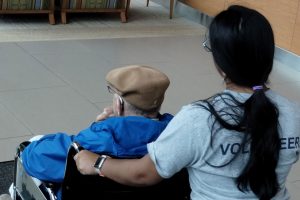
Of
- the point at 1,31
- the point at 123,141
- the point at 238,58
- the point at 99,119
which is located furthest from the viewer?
the point at 1,31

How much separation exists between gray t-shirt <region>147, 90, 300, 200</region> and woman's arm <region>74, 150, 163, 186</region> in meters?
0.04

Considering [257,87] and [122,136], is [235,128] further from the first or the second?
[122,136]

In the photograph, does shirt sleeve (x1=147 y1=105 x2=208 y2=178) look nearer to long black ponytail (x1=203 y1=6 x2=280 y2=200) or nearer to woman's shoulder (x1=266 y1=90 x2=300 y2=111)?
long black ponytail (x1=203 y1=6 x2=280 y2=200)

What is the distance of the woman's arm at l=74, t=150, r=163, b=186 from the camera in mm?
1570

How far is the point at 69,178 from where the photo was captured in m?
1.83

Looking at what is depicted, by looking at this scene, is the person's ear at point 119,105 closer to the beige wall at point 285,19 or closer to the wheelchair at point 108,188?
the wheelchair at point 108,188

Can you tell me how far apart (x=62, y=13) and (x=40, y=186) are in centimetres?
419

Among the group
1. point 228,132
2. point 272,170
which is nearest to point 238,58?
point 228,132

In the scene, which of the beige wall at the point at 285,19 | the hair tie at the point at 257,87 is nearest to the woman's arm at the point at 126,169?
the hair tie at the point at 257,87

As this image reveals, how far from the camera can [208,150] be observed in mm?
1507

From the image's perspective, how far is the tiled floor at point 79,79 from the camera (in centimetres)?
366

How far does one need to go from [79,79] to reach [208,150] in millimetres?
3092

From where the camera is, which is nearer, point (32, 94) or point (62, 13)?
point (32, 94)

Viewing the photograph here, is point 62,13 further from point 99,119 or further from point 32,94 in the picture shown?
point 99,119
